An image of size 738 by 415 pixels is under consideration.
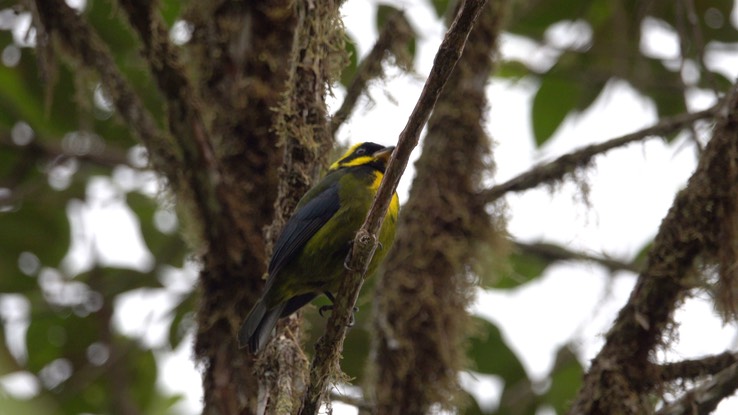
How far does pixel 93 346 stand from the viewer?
5570 mm

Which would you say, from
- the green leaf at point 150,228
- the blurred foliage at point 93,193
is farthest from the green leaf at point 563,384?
the green leaf at point 150,228

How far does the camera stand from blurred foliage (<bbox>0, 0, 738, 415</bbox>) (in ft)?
17.3

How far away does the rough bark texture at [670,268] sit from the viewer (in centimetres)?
355

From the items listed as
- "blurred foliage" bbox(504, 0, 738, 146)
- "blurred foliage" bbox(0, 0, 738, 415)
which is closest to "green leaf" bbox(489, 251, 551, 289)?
"blurred foliage" bbox(0, 0, 738, 415)

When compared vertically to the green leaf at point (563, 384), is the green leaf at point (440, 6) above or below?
above

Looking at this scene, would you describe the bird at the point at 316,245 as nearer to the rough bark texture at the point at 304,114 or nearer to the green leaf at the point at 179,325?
the rough bark texture at the point at 304,114

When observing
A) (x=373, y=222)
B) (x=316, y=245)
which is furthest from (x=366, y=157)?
(x=373, y=222)

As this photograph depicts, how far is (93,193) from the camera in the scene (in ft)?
19.1

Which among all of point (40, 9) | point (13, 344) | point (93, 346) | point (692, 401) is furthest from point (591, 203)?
point (13, 344)

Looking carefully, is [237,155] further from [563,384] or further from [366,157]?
[563,384]

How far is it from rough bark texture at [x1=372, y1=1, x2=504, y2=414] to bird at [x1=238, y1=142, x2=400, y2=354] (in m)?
0.58

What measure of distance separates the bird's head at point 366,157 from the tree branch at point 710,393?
5.65ft

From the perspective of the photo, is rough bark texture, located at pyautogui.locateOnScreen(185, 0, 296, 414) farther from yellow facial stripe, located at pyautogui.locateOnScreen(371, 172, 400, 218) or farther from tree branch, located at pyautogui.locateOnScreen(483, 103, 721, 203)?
tree branch, located at pyautogui.locateOnScreen(483, 103, 721, 203)

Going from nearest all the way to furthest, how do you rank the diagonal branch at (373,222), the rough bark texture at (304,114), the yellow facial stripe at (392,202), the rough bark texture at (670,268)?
the diagonal branch at (373,222)
the rough bark texture at (304,114)
the rough bark texture at (670,268)
the yellow facial stripe at (392,202)
